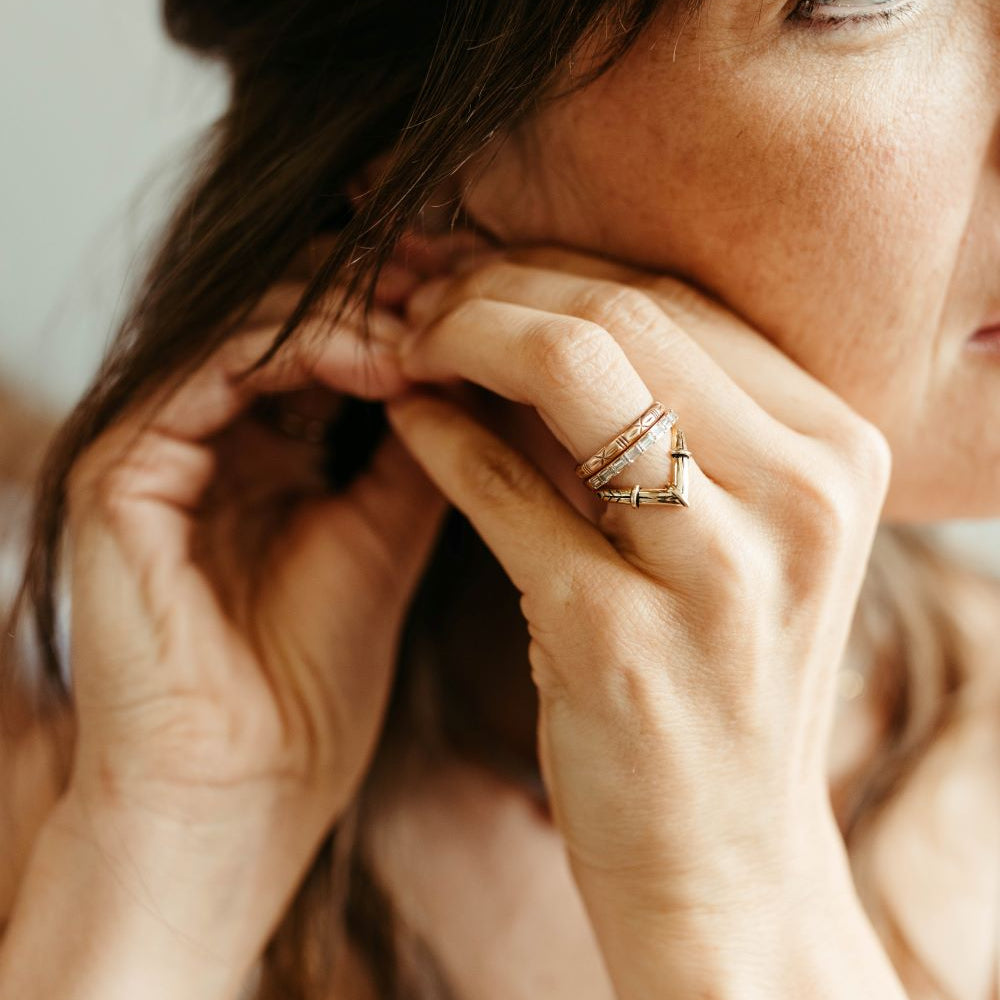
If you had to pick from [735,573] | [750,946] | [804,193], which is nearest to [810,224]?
[804,193]

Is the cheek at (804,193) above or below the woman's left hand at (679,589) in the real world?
above

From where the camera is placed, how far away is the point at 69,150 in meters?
1.70

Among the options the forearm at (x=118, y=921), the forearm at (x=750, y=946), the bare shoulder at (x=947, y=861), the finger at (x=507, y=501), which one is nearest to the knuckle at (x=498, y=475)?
the finger at (x=507, y=501)

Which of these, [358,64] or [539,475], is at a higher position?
[358,64]

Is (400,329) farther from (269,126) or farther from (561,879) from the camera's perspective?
(561,879)

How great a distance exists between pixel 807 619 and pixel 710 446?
166 mm

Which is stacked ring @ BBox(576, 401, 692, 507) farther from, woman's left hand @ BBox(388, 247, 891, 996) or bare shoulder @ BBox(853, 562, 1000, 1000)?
bare shoulder @ BBox(853, 562, 1000, 1000)

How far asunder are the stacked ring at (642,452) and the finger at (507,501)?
77 mm

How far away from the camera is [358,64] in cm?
92

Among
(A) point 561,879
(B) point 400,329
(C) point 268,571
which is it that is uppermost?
(B) point 400,329

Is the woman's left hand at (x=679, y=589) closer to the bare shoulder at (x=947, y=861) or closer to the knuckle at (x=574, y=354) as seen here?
the knuckle at (x=574, y=354)

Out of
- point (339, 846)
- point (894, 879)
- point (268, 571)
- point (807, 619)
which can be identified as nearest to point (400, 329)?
point (268, 571)

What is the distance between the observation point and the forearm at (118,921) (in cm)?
99

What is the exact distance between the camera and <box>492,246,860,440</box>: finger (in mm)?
876
